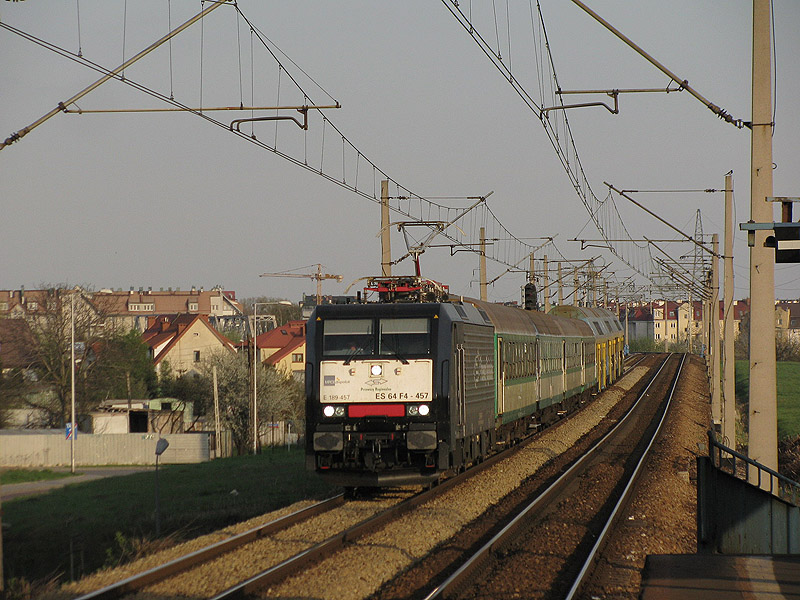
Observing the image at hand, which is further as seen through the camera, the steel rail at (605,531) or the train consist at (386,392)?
the train consist at (386,392)

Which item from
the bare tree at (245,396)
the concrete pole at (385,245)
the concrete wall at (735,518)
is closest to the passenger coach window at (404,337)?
the concrete wall at (735,518)

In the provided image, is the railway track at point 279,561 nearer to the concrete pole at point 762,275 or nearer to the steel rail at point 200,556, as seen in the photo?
the steel rail at point 200,556

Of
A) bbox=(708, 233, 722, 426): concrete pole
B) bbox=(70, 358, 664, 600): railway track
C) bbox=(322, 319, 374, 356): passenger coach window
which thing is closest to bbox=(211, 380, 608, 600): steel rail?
bbox=(70, 358, 664, 600): railway track

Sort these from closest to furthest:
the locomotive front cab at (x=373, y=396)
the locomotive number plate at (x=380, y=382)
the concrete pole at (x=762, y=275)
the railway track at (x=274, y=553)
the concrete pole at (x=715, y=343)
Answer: the railway track at (x=274, y=553) → the concrete pole at (x=762, y=275) → the locomotive front cab at (x=373, y=396) → the locomotive number plate at (x=380, y=382) → the concrete pole at (x=715, y=343)

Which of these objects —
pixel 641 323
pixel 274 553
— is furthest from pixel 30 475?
pixel 641 323

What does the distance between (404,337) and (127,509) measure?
1567 cm

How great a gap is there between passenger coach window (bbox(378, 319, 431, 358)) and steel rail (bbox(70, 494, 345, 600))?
263 cm

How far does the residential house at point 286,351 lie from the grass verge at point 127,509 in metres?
37.3

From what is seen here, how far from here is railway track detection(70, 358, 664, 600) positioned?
919 cm

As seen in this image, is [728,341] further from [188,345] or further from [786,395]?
[188,345]

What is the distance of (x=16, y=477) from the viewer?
39.6m

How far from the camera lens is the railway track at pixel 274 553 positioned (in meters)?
9.19

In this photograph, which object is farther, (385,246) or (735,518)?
(385,246)

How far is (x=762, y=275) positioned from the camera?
34.8ft
